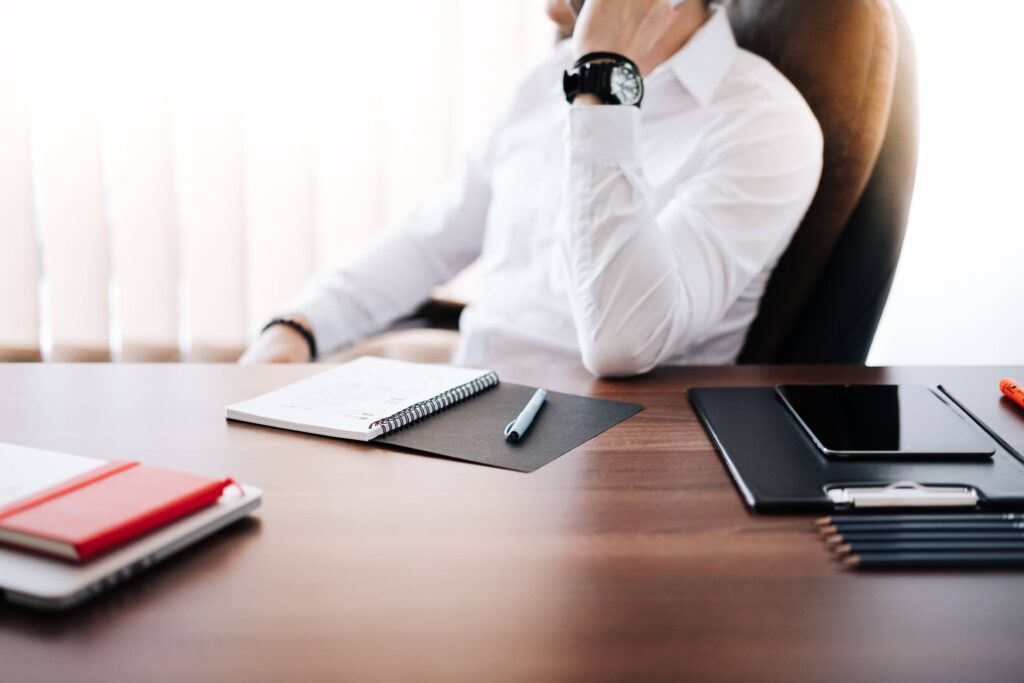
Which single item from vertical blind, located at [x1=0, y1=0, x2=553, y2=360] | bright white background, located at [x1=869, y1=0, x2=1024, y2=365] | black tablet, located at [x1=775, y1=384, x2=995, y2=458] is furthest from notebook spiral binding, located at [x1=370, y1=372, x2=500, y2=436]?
vertical blind, located at [x1=0, y1=0, x2=553, y2=360]

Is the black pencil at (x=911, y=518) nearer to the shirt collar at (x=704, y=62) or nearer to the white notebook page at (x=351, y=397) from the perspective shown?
the white notebook page at (x=351, y=397)

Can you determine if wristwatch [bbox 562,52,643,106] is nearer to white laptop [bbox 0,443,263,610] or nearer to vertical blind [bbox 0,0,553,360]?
white laptop [bbox 0,443,263,610]

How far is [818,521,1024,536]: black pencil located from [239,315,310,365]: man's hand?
96 centimetres

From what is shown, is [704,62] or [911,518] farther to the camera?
[704,62]

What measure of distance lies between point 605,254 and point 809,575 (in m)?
0.58

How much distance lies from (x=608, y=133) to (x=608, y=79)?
0.07 metres

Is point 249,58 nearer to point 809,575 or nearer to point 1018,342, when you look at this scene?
point 1018,342

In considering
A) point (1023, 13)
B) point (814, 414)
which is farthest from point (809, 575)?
point (1023, 13)

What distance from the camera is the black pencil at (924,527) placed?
0.59m

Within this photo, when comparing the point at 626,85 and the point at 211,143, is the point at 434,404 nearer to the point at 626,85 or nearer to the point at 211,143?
the point at 626,85

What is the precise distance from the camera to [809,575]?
1.77 feet

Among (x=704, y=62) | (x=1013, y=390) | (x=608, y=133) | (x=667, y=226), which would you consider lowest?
(x=1013, y=390)

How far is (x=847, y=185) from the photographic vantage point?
3.83ft

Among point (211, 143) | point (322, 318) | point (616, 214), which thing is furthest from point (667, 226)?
point (211, 143)
